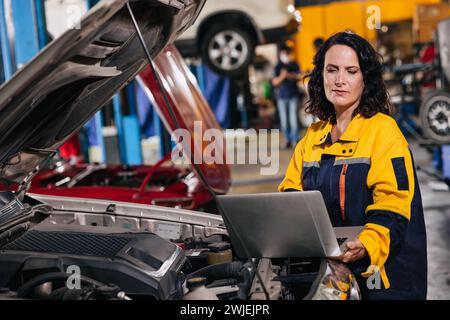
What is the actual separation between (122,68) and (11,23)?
574cm

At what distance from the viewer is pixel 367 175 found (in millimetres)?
2180

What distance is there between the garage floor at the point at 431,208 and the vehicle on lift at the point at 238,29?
150 cm

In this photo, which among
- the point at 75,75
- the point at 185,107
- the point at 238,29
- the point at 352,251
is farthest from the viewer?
the point at 238,29

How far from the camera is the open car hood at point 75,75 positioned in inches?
66.3

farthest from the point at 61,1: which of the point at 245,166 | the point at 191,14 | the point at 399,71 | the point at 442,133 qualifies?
the point at 191,14

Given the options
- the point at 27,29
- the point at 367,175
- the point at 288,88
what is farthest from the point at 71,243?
the point at 288,88

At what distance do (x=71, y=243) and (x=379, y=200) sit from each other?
114 cm

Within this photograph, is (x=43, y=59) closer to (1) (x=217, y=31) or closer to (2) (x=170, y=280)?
(2) (x=170, y=280)

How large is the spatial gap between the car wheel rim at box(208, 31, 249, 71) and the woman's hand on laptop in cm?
648

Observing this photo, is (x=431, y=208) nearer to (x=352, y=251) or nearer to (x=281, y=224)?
(x=352, y=251)

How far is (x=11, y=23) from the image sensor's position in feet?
24.7

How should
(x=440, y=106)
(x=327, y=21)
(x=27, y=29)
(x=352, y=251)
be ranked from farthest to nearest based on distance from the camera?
(x=327, y=21) < (x=27, y=29) < (x=440, y=106) < (x=352, y=251)

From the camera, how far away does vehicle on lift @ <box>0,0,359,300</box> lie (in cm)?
178
